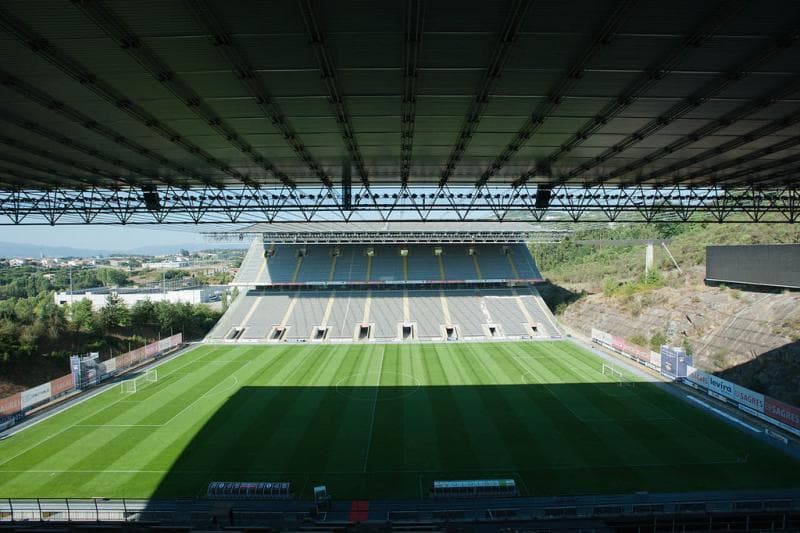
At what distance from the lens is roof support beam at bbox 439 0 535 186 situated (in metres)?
6.26

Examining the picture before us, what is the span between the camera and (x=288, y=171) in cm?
1456

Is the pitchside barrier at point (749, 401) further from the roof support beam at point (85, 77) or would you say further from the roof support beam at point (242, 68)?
the roof support beam at point (85, 77)

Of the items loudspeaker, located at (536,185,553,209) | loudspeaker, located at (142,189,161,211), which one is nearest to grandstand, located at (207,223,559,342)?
loudspeaker, located at (142,189,161,211)

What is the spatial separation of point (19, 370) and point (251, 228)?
18.2 meters

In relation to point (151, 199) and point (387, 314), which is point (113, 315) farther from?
point (151, 199)

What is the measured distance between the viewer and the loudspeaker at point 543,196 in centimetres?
1623

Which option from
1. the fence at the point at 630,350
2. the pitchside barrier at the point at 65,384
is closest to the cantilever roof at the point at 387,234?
the fence at the point at 630,350

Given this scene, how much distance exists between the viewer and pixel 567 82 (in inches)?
327

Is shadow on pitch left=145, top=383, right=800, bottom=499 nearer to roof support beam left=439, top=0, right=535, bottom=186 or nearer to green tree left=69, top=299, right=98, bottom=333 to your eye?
roof support beam left=439, top=0, right=535, bottom=186

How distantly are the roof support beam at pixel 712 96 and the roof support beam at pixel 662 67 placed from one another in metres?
1.16

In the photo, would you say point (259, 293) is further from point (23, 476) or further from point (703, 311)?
point (703, 311)

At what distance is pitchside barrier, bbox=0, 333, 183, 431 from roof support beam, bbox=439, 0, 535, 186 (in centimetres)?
2191

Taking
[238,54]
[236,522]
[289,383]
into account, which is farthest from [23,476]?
[238,54]

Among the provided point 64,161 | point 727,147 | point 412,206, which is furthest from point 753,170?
point 64,161
